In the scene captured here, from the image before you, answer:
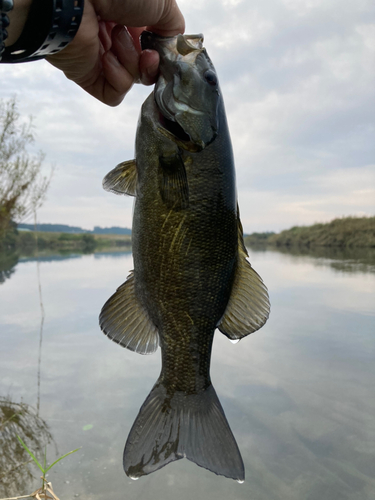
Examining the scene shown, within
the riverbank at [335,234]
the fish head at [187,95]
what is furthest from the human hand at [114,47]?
the riverbank at [335,234]

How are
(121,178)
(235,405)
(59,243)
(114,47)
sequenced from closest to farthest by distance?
1. (121,178)
2. (114,47)
3. (235,405)
4. (59,243)

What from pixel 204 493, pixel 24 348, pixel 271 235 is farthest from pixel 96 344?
pixel 271 235

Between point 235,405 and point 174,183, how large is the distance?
616 cm

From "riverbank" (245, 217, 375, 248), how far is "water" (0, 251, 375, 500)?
29559 mm

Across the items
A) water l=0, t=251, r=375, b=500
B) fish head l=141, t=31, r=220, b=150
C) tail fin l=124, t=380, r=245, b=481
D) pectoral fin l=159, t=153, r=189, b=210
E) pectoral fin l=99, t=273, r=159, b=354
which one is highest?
fish head l=141, t=31, r=220, b=150

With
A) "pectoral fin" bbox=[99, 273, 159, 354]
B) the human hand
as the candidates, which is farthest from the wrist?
"pectoral fin" bbox=[99, 273, 159, 354]

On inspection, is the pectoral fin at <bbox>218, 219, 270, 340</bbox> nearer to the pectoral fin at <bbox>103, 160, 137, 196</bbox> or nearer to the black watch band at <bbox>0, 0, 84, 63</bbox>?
the pectoral fin at <bbox>103, 160, 137, 196</bbox>

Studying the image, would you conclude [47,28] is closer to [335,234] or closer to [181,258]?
[181,258]

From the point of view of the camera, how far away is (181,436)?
1681 millimetres

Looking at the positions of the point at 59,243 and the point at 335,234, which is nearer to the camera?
the point at 335,234

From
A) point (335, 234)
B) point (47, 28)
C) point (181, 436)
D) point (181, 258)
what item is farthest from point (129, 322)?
point (335, 234)

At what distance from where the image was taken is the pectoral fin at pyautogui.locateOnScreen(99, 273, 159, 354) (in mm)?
1790

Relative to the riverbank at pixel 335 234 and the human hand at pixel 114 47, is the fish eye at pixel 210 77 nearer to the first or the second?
the human hand at pixel 114 47

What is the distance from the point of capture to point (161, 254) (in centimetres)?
164
